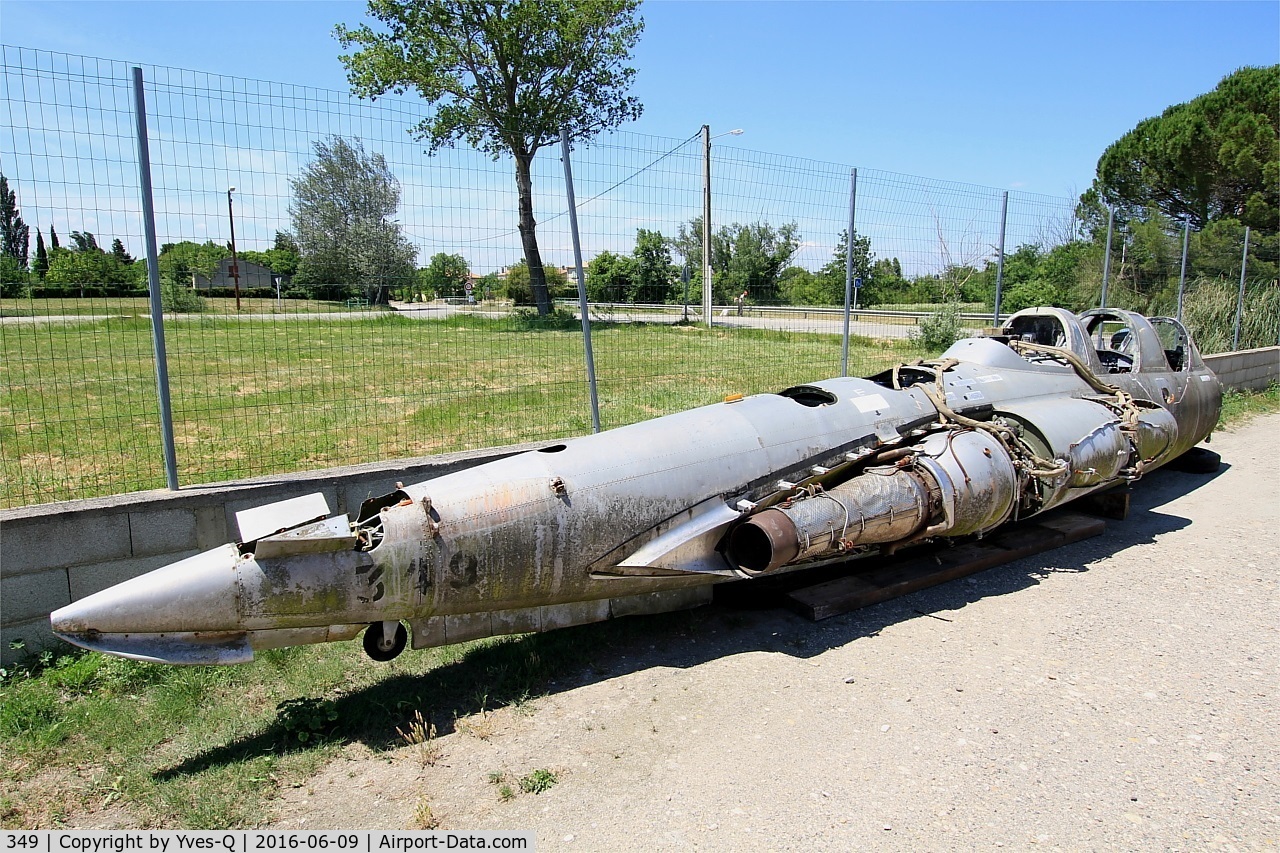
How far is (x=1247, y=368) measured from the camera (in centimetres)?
1375

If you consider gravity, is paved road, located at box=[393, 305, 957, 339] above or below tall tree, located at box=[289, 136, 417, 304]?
below

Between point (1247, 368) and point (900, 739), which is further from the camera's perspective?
point (1247, 368)

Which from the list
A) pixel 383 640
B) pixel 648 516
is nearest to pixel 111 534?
pixel 383 640

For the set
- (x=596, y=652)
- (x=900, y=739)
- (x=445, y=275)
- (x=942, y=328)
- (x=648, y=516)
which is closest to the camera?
(x=900, y=739)

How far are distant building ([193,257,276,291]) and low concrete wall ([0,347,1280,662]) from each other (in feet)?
6.16

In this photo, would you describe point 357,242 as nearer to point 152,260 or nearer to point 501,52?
point 152,260

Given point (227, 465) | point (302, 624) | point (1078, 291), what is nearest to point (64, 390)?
point (227, 465)

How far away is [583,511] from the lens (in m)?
4.27

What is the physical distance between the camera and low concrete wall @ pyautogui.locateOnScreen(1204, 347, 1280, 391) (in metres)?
12.9

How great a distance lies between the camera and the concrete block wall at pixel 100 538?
14.2ft

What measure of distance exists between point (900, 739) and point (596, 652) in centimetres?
183

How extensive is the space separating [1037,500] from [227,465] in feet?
21.8
